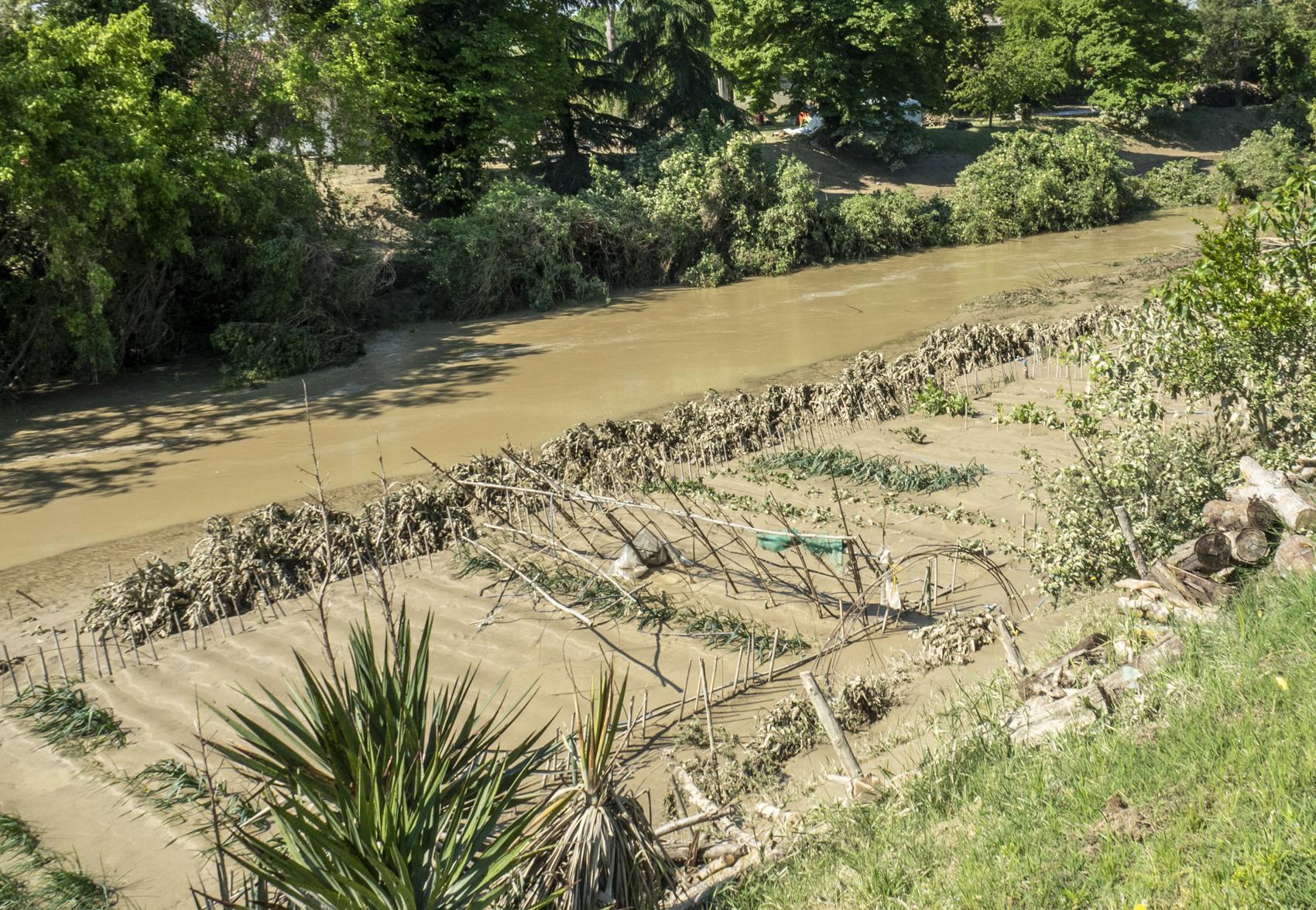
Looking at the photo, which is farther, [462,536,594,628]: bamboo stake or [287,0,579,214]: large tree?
[287,0,579,214]: large tree

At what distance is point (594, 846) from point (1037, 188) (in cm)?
2949

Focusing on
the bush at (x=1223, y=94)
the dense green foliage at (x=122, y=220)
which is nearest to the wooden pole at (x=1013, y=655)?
the dense green foliage at (x=122, y=220)

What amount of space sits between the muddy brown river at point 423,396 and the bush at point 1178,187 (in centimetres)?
907


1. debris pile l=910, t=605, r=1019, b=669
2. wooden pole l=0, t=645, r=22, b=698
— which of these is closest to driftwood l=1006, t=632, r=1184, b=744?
debris pile l=910, t=605, r=1019, b=669

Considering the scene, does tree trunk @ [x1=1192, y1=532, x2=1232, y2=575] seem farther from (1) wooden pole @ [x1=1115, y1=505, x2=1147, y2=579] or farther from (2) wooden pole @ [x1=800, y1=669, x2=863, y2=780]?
(2) wooden pole @ [x1=800, y1=669, x2=863, y2=780]

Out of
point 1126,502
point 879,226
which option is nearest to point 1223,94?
point 879,226

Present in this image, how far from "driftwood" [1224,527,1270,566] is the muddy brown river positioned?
270 inches

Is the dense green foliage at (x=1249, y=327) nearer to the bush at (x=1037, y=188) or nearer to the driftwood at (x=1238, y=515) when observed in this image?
the driftwood at (x=1238, y=515)

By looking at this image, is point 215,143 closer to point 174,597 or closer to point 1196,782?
point 174,597

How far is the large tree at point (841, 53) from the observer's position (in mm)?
37031

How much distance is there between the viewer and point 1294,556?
5.87 m

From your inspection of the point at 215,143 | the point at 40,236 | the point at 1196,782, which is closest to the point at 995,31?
the point at 215,143

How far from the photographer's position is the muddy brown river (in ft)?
42.7

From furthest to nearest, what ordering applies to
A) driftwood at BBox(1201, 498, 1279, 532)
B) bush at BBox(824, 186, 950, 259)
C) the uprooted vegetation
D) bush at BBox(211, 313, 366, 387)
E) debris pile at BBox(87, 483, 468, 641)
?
bush at BBox(824, 186, 950, 259)
bush at BBox(211, 313, 366, 387)
the uprooted vegetation
debris pile at BBox(87, 483, 468, 641)
driftwood at BBox(1201, 498, 1279, 532)
